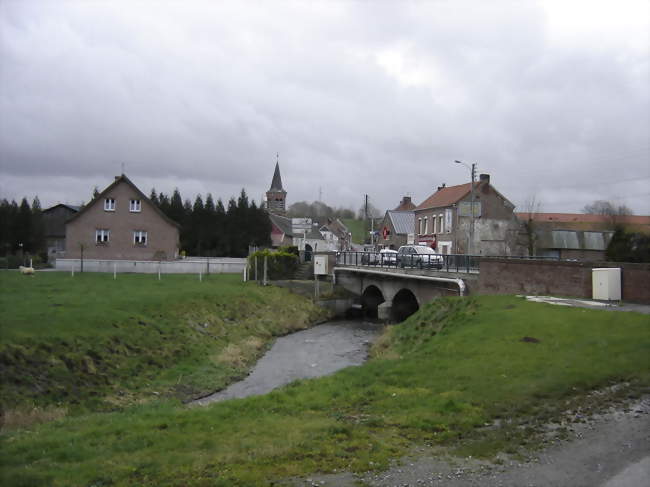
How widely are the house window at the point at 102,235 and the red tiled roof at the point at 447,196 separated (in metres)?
35.0

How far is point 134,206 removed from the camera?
55062 millimetres

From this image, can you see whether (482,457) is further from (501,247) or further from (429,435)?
(501,247)

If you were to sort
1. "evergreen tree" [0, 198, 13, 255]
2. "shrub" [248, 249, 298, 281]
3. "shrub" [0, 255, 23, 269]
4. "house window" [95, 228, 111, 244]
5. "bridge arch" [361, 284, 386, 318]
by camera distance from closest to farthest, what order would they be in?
1. "shrub" [248, 249, 298, 281]
2. "bridge arch" [361, 284, 386, 318]
3. "shrub" [0, 255, 23, 269]
4. "house window" [95, 228, 111, 244]
5. "evergreen tree" [0, 198, 13, 255]

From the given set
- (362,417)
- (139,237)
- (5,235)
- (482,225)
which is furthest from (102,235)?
(362,417)

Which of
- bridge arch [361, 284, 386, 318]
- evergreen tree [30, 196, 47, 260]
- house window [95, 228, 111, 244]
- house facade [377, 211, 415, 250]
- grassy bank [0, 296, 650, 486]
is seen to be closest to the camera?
grassy bank [0, 296, 650, 486]

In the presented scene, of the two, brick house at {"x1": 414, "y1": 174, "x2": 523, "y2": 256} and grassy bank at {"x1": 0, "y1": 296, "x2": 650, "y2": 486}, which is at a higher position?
brick house at {"x1": 414, "y1": 174, "x2": 523, "y2": 256}

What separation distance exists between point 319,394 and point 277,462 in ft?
15.7

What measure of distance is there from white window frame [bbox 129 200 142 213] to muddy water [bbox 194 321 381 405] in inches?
1029

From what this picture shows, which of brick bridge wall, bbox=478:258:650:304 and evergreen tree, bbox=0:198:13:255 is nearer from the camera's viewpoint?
brick bridge wall, bbox=478:258:650:304

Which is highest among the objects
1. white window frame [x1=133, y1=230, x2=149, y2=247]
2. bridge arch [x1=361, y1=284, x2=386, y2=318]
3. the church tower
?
the church tower

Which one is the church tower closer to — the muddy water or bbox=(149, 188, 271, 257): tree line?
bbox=(149, 188, 271, 257): tree line

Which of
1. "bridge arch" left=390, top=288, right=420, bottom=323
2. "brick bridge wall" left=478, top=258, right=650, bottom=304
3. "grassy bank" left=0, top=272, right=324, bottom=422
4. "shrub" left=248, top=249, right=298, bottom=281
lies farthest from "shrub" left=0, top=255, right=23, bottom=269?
"brick bridge wall" left=478, top=258, right=650, bottom=304

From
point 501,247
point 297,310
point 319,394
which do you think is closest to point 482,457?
point 319,394

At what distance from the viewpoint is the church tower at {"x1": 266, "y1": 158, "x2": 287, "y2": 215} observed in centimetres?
13088
